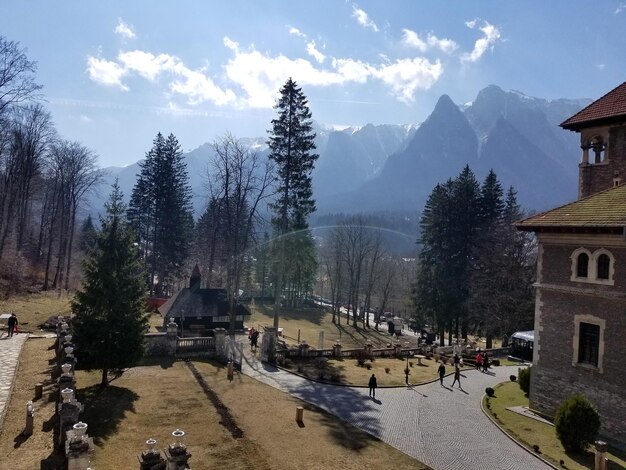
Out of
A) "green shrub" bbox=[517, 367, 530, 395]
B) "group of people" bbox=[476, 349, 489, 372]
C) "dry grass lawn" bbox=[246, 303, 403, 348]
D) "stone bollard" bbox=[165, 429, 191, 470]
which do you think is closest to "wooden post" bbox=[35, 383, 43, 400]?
"stone bollard" bbox=[165, 429, 191, 470]

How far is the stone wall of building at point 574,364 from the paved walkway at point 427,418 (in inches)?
131

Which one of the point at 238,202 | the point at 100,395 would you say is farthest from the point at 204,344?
the point at 238,202

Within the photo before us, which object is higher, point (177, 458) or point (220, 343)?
point (177, 458)

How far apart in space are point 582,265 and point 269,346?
17579 mm

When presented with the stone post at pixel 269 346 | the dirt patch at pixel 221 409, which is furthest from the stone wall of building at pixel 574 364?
the stone post at pixel 269 346

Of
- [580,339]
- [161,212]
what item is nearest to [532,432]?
[580,339]

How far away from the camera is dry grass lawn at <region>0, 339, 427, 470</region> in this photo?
13930 mm

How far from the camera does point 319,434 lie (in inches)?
688

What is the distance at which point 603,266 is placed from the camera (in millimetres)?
19016

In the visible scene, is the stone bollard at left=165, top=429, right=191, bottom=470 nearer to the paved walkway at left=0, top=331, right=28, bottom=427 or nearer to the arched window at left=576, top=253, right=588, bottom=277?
the paved walkway at left=0, top=331, right=28, bottom=427

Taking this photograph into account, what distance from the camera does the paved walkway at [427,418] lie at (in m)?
16.4

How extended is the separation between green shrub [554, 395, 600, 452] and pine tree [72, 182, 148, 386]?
58.0 ft

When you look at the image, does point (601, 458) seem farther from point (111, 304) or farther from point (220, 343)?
point (220, 343)

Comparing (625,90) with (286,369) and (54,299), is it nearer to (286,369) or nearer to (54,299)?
(286,369)
